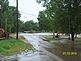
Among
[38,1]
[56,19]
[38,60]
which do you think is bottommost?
[38,60]

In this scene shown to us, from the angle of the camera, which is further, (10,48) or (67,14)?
(67,14)

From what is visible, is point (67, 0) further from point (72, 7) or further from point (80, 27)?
point (80, 27)

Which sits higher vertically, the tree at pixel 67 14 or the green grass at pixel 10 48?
the tree at pixel 67 14

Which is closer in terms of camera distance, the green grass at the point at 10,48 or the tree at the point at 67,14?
the green grass at the point at 10,48

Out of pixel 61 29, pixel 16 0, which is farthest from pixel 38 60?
pixel 61 29

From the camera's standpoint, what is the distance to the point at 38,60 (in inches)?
705

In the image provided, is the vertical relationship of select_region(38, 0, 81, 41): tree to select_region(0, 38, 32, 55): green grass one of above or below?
above

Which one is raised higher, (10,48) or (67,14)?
(67,14)

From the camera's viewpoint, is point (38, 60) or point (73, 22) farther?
point (73, 22)

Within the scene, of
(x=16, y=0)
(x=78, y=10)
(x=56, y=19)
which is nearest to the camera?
(x=16, y=0)

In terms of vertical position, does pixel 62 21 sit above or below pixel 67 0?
below

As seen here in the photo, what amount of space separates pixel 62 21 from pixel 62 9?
7.21 ft

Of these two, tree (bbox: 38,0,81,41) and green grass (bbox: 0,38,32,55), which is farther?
tree (bbox: 38,0,81,41)

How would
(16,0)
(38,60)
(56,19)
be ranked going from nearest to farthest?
(38,60)
(16,0)
(56,19)
